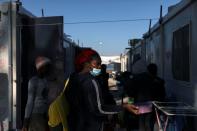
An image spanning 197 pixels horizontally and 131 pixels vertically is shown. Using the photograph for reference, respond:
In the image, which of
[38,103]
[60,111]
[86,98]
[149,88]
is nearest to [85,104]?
[86,98]

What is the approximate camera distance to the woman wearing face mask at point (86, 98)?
4.36 metres

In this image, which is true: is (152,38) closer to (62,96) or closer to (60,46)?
(60,46)

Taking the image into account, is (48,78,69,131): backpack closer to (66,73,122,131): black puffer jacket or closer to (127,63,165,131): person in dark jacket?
(66,73,122,131): black puffer jacket

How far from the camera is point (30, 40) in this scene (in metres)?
7.28

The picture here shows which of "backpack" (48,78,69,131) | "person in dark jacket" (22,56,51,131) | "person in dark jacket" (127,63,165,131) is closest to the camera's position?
"backpack" (48,78,69,131)

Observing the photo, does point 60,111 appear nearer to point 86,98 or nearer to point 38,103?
point 86,98

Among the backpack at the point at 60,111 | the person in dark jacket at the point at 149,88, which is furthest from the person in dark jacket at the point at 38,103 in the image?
the person in dark jacket at the point at 149,88

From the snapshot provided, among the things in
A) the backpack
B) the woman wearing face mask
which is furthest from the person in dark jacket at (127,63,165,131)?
the backpack

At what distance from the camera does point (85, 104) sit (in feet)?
14.4

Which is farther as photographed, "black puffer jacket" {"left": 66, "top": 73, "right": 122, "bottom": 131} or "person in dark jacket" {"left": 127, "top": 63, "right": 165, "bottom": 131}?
"person in dark jacket" {"left": 127, "top": 63, "right": 165, "bottom": 131}

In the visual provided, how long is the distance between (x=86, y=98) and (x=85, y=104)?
0.06 metres

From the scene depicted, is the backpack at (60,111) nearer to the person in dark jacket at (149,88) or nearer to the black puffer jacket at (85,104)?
the black puffer jacket at (85,104)

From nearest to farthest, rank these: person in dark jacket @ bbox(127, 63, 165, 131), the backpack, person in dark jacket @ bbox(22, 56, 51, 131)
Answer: the backpack, person in dark jacket @ bbox(22, 56, 51, 131), person in dark jacket @ bbox(127, 63, 165, 131)

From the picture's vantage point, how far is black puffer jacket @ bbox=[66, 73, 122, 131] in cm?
435
